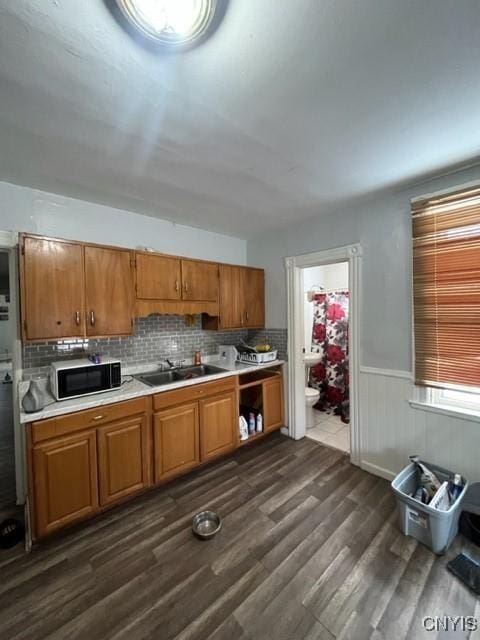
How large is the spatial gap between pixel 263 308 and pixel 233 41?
2649 millimetres

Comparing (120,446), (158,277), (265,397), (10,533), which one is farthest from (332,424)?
(10,533)

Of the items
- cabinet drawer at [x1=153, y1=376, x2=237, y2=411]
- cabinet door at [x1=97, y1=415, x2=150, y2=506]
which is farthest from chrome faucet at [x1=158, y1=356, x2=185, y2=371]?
cabinet door at [x1=97, y1=415, x2=150, y2=506]

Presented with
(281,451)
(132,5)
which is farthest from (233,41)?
(281,451)

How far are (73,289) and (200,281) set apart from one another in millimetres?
1173

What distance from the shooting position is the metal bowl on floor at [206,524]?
178 cm

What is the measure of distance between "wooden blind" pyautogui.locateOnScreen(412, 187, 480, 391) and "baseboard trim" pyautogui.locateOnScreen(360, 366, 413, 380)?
8cm

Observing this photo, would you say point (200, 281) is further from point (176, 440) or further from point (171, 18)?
point (171, 18)

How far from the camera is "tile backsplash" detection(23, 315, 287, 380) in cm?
212

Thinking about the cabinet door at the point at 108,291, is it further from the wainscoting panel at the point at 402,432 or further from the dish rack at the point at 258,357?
the wainscoting panel at the point at 402,432

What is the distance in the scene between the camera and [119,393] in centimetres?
205

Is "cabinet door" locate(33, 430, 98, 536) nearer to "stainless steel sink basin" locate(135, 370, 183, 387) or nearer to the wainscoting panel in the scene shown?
"stainless steel sink basin" locate(135, 370, 183, 387)

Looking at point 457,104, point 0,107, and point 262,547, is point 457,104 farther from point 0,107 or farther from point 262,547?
point 262,547

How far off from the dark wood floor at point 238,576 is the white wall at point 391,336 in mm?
459

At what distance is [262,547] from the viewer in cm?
170
